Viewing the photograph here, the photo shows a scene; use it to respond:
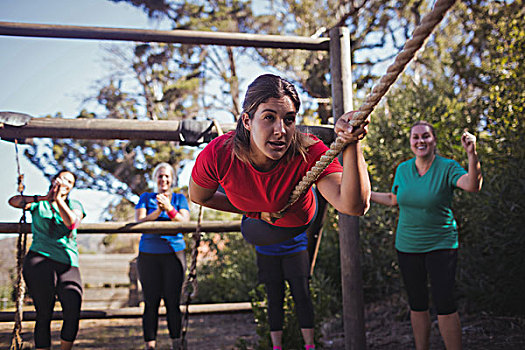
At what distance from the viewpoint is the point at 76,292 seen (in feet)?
8.27

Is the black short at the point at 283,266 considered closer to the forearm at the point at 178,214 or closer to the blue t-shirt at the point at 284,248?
the blue t-shirt at the point at 284,248

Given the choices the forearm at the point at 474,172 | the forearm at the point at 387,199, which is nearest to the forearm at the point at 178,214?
the forearm at the point at 387,199

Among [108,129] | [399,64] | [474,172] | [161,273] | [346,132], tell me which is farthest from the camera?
[161,273]

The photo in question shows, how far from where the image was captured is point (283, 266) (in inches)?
102

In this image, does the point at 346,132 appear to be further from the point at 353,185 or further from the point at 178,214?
the point at 178,214

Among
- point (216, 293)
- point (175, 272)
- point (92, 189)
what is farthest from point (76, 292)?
point (92, 189)

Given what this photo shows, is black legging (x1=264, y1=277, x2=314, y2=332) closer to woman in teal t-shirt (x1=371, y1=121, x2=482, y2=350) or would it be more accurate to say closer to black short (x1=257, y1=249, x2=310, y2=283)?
black short (x1=257, y1=249, x2=310, y2=283)

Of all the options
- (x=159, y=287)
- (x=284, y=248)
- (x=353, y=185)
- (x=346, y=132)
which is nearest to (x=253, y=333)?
(x=159, y=287)

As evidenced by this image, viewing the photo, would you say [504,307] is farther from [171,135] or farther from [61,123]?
[61,123]

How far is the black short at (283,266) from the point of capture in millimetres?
2545

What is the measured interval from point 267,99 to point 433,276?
1.45 metres

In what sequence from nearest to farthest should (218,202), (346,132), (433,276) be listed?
(346,132) < (218,202) < (433,276)

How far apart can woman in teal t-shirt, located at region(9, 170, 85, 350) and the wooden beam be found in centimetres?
36

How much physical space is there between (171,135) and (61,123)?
23.6 inches
